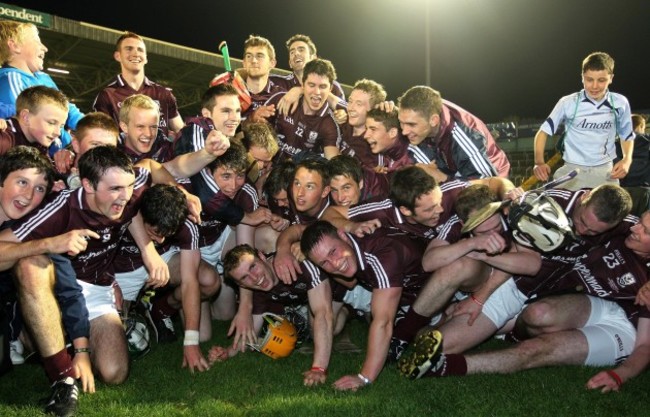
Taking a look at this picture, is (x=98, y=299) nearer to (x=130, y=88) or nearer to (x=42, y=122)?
(x=42, y=122)

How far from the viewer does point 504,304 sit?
449 centimetres

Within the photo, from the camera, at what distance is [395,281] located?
4117 mm

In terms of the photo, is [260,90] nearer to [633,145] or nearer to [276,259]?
[276,259]

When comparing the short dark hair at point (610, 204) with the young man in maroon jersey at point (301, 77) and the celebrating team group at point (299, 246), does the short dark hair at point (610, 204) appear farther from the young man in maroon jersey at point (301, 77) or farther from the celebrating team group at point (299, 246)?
the young man in maroon jersey at point (301, 77)

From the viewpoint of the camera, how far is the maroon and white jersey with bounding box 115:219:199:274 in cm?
477

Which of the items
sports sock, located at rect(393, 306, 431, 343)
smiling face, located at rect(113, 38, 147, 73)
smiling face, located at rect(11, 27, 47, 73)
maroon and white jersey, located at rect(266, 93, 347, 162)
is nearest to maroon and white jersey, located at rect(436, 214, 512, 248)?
sports sock, located at rect(393, 306, 431, 343)

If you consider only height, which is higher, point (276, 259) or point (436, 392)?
point (276, 259)

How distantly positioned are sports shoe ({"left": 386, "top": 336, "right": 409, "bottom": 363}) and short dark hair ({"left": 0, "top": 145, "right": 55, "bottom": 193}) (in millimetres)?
2685

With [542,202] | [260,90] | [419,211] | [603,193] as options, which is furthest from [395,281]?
[260,90]

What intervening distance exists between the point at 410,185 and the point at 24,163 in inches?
103

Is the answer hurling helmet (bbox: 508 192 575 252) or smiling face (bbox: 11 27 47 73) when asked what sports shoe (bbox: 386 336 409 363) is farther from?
smiling face (bbox: 11 27 47 73)

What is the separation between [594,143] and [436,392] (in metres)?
4.08

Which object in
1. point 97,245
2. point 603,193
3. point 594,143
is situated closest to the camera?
point 603,193

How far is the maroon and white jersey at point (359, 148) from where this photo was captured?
642 centimetres
